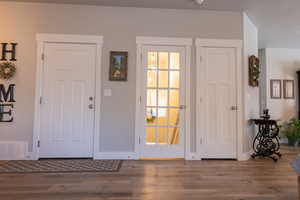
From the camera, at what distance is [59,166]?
2809mm

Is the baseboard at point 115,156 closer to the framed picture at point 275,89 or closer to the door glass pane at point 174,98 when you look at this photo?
the door glass pane at point 174,98

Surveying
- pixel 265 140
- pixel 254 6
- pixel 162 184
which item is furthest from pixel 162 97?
pixel 254 6

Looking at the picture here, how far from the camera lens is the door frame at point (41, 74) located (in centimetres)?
321

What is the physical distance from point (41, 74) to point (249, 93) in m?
3.56

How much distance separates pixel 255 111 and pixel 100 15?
3305mm

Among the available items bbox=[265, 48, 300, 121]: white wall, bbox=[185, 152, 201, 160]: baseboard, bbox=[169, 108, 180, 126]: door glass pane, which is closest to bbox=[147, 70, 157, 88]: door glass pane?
bbox=[169, 108, 180, 126]: door glass pane

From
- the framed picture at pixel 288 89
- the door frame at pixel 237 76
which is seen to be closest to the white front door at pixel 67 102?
the door frame at pixel 237 76

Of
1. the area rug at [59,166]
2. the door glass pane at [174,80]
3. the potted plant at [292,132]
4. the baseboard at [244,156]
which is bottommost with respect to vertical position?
the area rug at [59,166]

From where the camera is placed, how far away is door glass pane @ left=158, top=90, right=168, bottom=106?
3.39 metres

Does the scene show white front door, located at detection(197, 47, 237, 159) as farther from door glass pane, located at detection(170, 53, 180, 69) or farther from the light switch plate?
the light switch plate

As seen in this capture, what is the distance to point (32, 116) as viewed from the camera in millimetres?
3223

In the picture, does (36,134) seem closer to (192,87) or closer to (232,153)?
(192,87)

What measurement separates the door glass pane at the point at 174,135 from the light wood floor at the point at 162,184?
53 centimetres

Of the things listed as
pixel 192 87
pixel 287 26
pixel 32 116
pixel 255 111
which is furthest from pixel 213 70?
pixel 32 116
